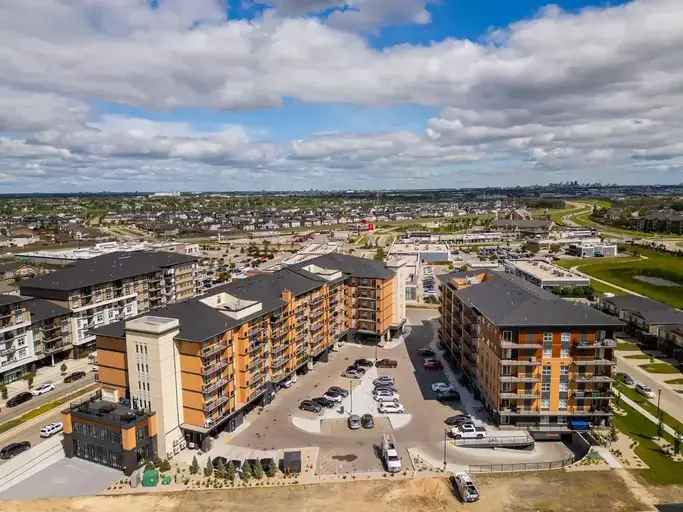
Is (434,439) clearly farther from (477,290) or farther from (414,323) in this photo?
(414,323)

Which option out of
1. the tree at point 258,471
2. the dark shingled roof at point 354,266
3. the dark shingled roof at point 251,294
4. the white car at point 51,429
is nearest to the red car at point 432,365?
the dark shingled roof at point 354,266

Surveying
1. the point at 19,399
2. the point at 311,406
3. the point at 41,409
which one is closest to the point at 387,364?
the point at 311,406

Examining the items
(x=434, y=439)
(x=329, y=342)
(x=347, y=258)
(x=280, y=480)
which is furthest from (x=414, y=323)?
(x=280, y=480)

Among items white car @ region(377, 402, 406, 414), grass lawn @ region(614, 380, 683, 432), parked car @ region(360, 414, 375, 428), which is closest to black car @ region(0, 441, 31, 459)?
parked car @ region(360, 414, 375, 428)

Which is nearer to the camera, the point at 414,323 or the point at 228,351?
the point at 228,351

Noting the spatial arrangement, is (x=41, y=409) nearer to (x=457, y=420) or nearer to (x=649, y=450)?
(x=457, y=420)

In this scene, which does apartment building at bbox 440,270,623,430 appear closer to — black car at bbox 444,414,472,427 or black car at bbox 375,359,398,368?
black car at bbox 444,414,472,427
